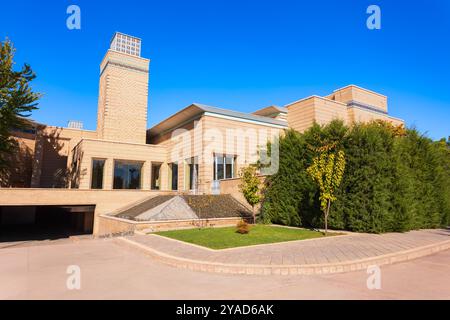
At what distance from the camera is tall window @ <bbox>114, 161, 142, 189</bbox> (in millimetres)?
25094

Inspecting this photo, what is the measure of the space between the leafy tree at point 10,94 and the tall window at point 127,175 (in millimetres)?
7929

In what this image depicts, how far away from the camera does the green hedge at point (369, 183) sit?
12.6 meters

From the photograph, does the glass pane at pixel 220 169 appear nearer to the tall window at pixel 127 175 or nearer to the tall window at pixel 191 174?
the tall window at pixel 191 174

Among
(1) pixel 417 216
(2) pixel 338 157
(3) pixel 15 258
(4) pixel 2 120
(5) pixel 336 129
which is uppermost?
(4) pixel 2 120

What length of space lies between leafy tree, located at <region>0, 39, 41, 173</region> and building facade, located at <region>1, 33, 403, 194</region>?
4.80 meters

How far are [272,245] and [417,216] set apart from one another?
32.1ft

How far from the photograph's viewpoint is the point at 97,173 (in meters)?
24.2

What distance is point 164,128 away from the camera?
1135 inches

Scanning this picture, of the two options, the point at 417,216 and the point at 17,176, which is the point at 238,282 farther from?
Answer: the point at 17,176

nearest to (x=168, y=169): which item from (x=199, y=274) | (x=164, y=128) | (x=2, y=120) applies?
(x=164, y=128)

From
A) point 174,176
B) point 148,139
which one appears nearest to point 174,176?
point 174,176

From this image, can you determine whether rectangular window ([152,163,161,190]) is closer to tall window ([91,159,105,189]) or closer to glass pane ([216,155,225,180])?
tall window ([91,159,105,189])

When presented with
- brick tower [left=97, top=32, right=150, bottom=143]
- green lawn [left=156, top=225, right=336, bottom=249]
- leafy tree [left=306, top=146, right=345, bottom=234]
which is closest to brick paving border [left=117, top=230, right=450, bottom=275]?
green lawn [left=156, top=225, right=336, bottom=249]

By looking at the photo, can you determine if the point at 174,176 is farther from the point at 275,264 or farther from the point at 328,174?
the point at 275,264
